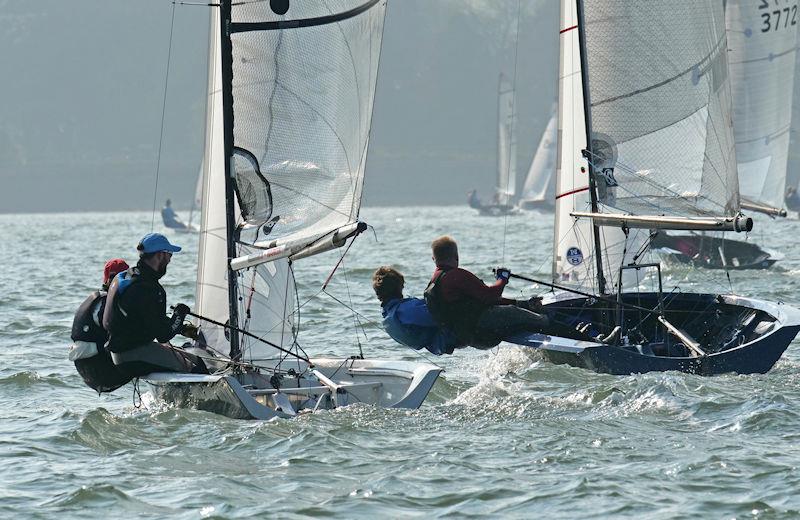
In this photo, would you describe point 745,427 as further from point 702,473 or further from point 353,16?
point 353,16

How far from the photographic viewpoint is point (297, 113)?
9.76 m

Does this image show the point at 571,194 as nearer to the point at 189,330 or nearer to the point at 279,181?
the point at 279,181

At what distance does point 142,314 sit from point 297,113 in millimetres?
1800

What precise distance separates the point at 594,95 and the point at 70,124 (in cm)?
11744

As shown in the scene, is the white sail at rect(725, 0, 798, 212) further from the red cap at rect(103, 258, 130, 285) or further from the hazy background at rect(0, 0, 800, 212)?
the hazy background at rect(0, 0, 800, 212)

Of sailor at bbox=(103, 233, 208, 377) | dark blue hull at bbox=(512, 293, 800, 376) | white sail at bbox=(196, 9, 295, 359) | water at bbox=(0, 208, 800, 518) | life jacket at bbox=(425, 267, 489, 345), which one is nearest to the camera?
water at bbox=(0, 208, 800, 518)

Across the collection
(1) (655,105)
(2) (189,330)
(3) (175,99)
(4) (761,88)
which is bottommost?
(2) (189,330)

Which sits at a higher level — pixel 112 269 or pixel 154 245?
pixel 154 245

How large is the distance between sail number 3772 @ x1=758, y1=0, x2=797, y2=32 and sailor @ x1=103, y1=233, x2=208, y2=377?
14.1 m

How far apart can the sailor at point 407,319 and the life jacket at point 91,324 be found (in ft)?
6.80

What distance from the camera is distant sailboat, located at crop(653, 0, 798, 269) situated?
2112cm

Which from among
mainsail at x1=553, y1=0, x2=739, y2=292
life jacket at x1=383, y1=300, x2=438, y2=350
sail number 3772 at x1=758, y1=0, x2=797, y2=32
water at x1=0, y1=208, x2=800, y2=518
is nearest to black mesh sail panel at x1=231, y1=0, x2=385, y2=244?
life jacket at x1=383, y1=300, x2=438, y2=350

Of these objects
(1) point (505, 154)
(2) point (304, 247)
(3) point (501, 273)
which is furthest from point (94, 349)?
(1) point (505, 154)

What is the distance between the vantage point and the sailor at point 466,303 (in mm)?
10305
